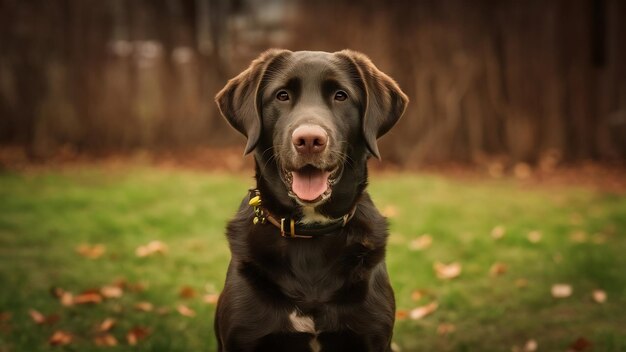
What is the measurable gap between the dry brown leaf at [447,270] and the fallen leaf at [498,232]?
35.6 inches

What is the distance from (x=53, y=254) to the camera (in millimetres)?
6629

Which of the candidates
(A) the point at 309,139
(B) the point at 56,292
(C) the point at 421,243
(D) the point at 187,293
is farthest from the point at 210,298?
(A) the point at 309,139

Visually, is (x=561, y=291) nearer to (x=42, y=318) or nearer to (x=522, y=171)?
(x=42, y=318)

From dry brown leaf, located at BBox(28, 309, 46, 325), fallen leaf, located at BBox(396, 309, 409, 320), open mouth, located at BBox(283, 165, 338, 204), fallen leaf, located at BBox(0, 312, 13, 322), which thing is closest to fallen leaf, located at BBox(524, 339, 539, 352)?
fallen leaf, located at BBox(396, 309, 409, 320)

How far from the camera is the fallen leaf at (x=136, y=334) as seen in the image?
482cm

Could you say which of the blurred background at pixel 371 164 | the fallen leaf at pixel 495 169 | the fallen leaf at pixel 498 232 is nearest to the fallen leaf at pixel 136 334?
the blurred background at pixel 371 164

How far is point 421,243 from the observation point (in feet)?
22.9

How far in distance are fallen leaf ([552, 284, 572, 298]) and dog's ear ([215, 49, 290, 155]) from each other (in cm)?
317

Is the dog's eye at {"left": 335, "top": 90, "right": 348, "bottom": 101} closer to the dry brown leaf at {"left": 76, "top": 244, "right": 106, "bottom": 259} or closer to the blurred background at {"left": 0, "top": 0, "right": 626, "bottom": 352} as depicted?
the blurred background at {"left": 0, "top": 0, "right": 626, "bottom": 352}

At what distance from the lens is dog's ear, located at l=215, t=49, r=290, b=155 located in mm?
3521

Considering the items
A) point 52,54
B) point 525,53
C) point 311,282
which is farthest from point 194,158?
point 311,282

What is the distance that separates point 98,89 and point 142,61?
81 cm

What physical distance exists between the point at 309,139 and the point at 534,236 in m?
4.50

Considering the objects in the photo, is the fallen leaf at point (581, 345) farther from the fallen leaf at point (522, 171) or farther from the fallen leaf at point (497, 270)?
the fallen leaf at point (522, 171)
